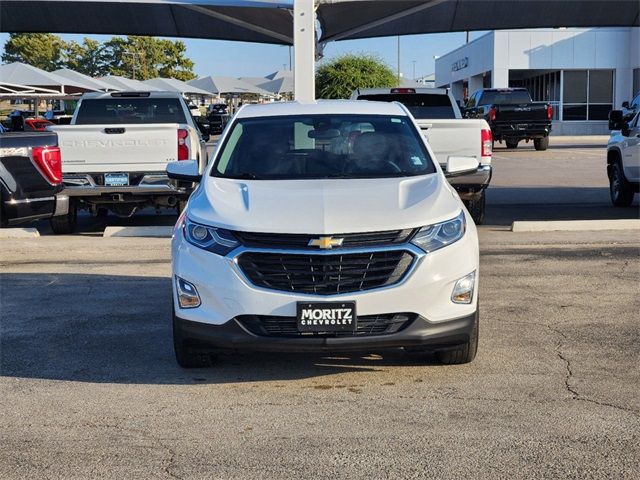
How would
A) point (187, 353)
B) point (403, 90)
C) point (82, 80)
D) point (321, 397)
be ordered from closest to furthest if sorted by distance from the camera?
1. point (321, 397)
2. point (187, 353)
3. point (403, 90)
4. point (82, 80)

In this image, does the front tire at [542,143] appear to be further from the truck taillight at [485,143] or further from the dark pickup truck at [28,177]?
the dark pickup truck at [28,177]

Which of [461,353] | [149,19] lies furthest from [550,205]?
[149,19]

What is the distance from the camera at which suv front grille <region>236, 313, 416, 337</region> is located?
5746 millimetres

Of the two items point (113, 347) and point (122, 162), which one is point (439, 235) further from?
point (122, 162)

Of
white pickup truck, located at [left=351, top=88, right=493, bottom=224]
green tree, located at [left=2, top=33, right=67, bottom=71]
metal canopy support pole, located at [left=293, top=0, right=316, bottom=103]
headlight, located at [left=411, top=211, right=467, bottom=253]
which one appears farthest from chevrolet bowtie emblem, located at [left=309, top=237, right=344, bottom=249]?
green tree, located at [left=2, top=33, right=67, bottom=71]

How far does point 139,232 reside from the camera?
521 inches

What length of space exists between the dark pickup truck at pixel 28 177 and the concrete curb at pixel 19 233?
3.78 m

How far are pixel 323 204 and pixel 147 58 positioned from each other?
310 ft

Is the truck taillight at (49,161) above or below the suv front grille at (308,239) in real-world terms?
above

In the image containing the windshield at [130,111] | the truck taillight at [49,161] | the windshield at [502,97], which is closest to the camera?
the truck taillight at [49,161]

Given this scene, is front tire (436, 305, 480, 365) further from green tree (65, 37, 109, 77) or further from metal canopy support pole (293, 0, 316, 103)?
green tree (65, 37, 109, 77)

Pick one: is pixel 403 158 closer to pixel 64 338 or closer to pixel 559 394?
pixel 559 394

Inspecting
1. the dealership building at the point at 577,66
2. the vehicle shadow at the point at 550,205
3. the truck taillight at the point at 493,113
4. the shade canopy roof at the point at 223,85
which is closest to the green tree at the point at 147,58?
the shade canopy roof at the point at 223,85

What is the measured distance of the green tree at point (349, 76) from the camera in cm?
4391
